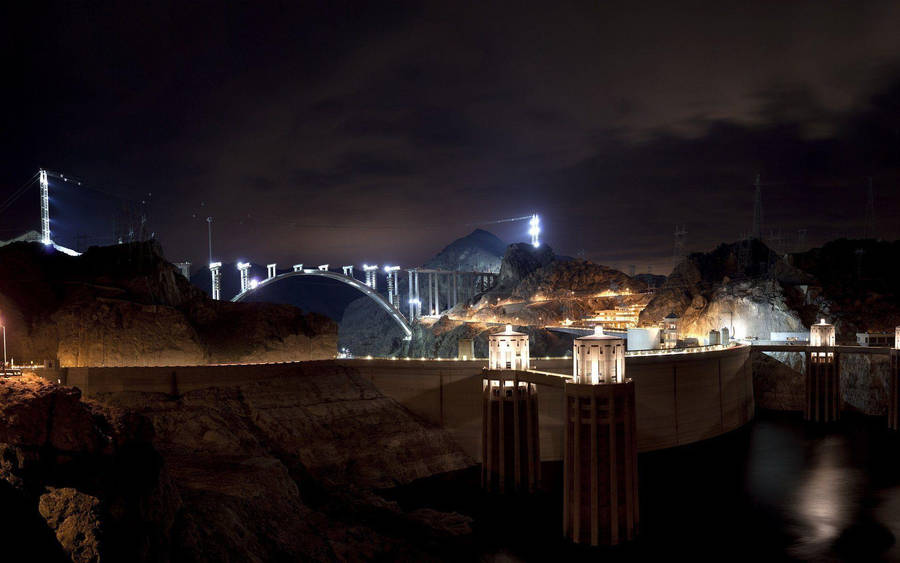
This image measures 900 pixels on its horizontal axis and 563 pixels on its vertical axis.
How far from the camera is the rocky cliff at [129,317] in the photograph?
3872cm

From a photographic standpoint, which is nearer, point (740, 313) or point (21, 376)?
point (21, 376)

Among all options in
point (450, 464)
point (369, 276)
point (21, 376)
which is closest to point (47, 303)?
point (21, 376)

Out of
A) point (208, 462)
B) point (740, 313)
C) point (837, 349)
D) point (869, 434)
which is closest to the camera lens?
point (208, 462)

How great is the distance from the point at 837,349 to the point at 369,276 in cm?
7742

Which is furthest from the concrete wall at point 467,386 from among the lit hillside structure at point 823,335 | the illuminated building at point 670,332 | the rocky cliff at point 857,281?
the rocky cliff at point 857,281

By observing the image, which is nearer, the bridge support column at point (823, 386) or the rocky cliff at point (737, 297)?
the bridge support column at point (823, 386)

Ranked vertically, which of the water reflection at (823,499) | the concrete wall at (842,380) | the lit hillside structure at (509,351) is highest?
the lit hillside structure at (509,351)

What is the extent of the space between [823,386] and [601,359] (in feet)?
129

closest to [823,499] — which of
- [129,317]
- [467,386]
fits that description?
[467,386]

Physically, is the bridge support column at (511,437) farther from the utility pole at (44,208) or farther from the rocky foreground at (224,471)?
the utility pole at (44,208)

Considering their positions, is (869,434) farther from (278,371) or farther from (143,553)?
(143,553)

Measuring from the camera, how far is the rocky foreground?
1446 centimetres

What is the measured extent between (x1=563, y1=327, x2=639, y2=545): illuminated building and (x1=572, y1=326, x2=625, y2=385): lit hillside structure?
0.21m

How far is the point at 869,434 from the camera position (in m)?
50.2
